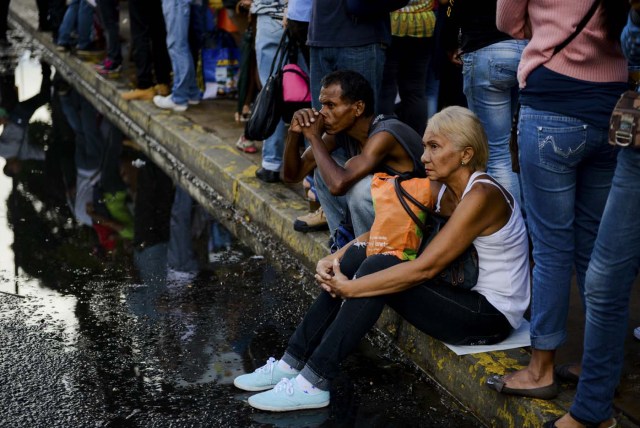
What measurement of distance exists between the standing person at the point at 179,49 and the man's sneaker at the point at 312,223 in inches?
138

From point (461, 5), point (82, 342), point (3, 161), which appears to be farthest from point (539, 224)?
point (3, 161)

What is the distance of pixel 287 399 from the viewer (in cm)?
394

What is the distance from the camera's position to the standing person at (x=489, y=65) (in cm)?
445

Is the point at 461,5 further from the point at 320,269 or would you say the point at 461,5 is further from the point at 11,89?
the point at 11,89

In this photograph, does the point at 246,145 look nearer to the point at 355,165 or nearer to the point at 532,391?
the point at 355,165

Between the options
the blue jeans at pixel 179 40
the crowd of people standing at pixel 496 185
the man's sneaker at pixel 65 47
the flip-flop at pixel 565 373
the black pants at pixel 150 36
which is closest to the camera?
the crowd of people standing at pixel 496 185

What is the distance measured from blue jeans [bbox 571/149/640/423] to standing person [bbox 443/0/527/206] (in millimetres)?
1451

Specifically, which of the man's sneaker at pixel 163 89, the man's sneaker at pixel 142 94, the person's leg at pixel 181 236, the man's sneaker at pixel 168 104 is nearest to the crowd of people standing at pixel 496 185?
the person's leg at pixel 181 236

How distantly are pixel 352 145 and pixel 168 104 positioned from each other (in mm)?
4424

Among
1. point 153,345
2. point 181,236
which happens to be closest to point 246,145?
point 181,236

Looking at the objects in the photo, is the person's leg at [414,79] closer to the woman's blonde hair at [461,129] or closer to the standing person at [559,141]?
the woman's blonde hair at [461,129]

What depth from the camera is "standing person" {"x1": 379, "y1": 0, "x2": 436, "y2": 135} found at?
20.0 feet

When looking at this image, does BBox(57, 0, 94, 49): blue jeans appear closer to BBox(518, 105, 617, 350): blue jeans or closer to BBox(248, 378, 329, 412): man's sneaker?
BBox(248, 378, 329, 412): man's sneaker

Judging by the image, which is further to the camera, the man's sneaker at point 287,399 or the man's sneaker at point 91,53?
the man's sneaker at point 91,53
